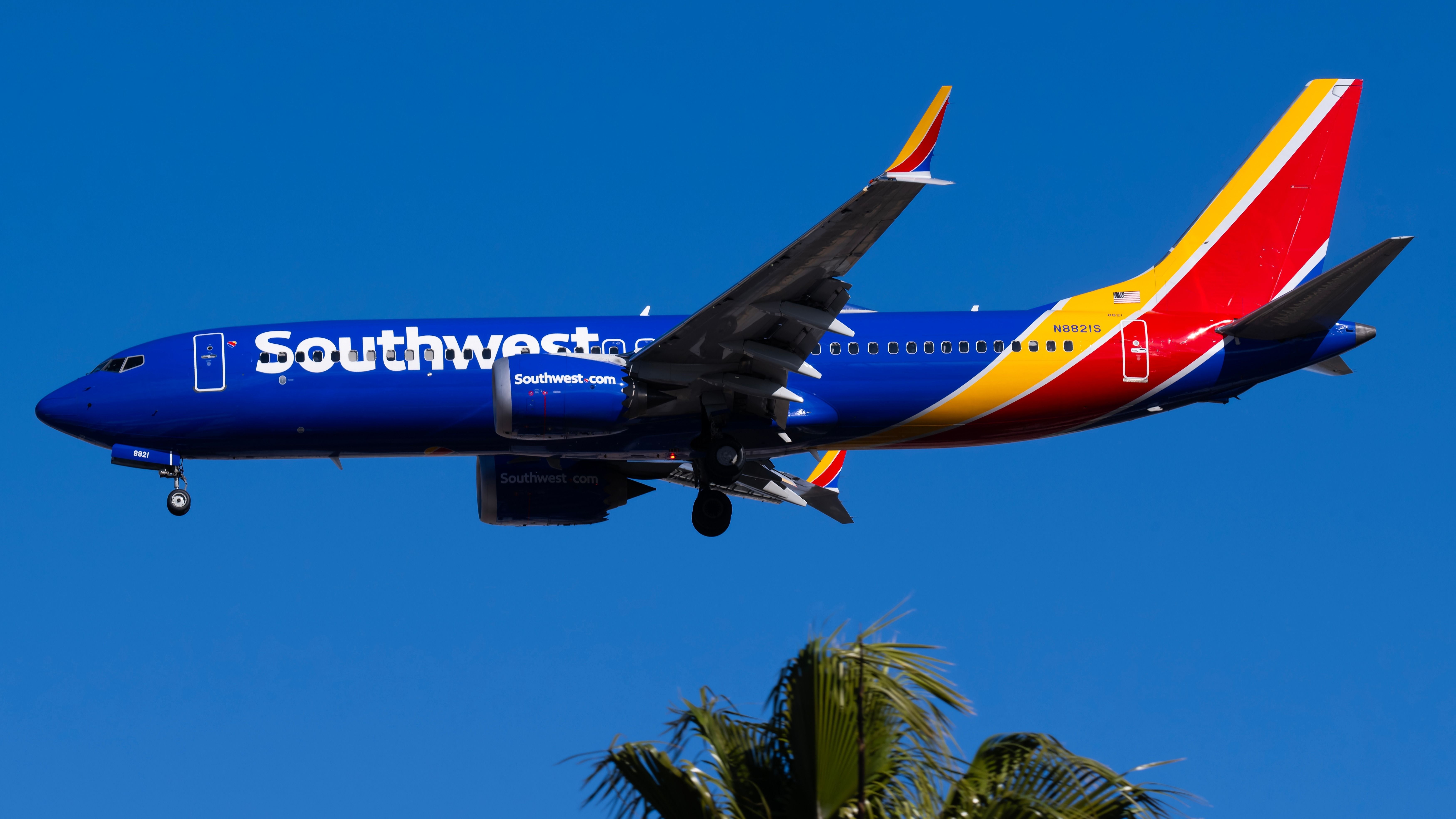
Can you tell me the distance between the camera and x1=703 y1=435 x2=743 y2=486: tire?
29453 mm

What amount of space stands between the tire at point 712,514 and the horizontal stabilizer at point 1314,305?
34.4 feet

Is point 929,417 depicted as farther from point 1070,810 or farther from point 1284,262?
point 1070,810

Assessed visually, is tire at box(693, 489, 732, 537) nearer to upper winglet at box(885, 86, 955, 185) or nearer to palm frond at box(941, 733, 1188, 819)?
upper winglet at box(885, 86, 955, 185)

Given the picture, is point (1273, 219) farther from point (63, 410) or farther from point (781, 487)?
point (63, 410)

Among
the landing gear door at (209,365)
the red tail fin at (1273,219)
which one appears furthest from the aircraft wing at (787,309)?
the landing gear door at (209,365)

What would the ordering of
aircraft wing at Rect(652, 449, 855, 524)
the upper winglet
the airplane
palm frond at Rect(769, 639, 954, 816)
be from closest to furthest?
palm frond at Rect(769, 639, 954, 816), the upper winglet, the airplane, aircraft wing at Rect(652, 449, 855, 524)

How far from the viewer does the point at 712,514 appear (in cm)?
3197

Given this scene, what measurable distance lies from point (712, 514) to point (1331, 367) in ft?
41.4

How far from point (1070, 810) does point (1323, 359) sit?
20.1 metres

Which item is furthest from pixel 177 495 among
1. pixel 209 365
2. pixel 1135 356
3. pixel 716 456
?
pixel 1135 356

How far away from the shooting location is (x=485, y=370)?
29.8 metres

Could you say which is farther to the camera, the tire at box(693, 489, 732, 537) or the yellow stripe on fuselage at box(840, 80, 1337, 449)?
the tire at box(693, 489, 732, 537)

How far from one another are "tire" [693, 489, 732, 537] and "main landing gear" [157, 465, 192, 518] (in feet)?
33.1

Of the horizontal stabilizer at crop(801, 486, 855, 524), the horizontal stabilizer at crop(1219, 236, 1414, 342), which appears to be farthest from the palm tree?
the horizontal stabilizer at crop(801, 486, 855, 524)
